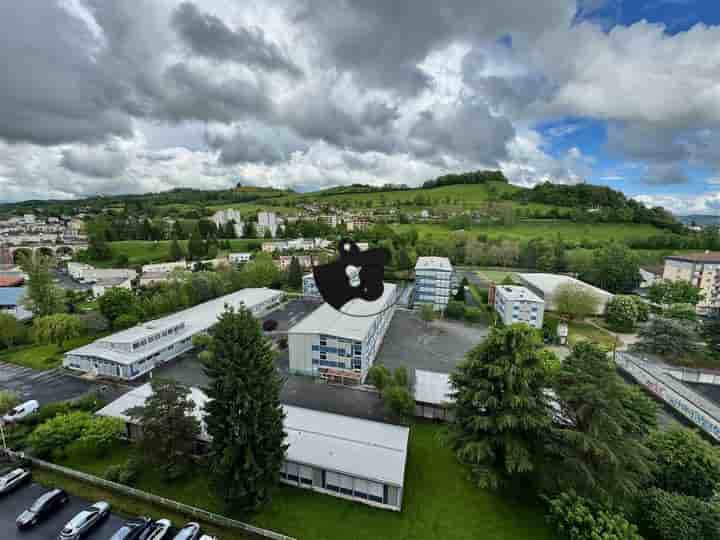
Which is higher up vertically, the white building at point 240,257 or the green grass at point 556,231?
the green grass at point 556,231

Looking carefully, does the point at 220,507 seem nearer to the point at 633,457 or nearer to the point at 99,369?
the point at 633,457

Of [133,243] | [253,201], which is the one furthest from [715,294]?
[253,201]

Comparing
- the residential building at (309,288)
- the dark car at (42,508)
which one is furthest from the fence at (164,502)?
the residential building at (309,288)

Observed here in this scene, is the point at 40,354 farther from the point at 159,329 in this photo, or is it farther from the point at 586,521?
the point at 586,521

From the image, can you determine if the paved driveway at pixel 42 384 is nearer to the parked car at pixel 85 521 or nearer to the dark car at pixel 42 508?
the dark car at pixel 42 508

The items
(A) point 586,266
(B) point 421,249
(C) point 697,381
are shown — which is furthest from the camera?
(B) point 421,249

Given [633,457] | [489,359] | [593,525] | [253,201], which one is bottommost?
[593,525]

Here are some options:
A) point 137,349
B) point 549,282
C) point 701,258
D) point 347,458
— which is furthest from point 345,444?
point 701,258
